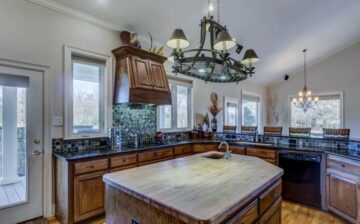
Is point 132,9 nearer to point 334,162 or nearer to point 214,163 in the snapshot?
point 214,163

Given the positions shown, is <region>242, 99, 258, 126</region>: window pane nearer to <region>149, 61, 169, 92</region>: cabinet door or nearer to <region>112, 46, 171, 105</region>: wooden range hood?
<region>149, 61, 169, 92</region>: cabinet door

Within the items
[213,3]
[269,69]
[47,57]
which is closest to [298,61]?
[269,69]

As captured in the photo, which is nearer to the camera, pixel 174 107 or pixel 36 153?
pixel 36 153

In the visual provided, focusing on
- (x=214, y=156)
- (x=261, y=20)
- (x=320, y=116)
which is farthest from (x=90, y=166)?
(x=320, y=116)

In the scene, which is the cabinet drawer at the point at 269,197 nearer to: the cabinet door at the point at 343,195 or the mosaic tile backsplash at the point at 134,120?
the cabinet door at the point at 343,195

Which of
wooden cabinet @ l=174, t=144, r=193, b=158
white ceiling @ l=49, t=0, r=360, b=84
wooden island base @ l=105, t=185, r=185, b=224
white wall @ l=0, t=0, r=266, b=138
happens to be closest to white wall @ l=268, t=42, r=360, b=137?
white ceiling @ l=49, t=0, r=360, b=84

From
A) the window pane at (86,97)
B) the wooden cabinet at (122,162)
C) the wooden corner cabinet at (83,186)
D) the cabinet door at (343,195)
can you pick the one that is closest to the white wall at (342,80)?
the cabinet door at (343,195)

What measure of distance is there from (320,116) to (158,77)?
6.29m

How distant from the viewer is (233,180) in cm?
163

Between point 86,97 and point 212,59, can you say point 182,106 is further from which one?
point 212,59

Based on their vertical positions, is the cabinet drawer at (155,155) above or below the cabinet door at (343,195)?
above

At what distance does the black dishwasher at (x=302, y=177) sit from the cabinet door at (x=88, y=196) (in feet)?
9.14

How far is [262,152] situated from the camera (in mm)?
3674

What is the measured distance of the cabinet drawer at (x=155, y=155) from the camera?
3284mm
